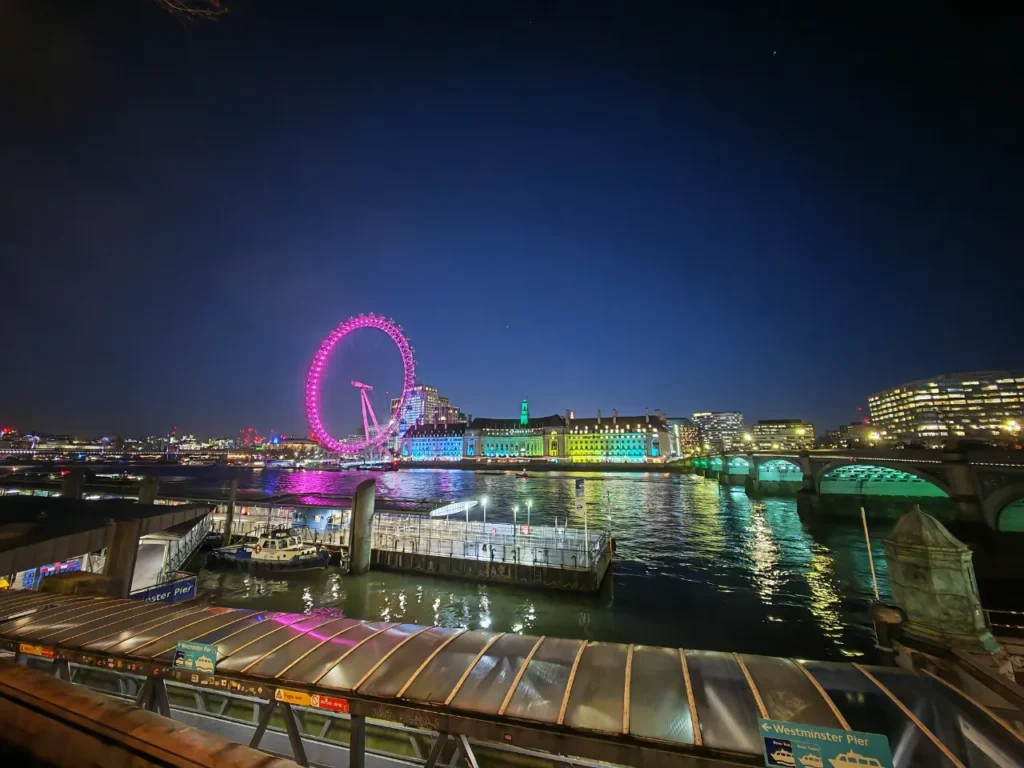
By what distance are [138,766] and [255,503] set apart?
50958 millimetres

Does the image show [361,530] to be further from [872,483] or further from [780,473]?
[780,473]

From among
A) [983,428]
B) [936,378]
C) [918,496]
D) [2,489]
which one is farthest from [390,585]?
[936,378]

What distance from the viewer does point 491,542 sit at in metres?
32.9

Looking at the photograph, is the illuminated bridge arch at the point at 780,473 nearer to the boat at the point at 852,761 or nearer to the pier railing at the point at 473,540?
the pier railing at the point at 473,540

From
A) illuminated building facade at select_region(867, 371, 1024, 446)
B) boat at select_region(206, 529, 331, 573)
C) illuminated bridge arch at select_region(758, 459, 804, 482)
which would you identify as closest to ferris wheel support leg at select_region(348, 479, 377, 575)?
boat at select_region(206, 529, 331, 573)

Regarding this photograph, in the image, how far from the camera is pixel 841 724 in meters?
4.75

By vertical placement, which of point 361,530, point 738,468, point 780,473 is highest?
point 738,468

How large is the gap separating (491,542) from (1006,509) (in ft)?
178

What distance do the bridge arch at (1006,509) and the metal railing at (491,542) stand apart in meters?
43.3

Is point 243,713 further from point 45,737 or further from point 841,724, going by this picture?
point 841,724

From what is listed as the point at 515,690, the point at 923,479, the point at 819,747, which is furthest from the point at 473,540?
the point at 923,479

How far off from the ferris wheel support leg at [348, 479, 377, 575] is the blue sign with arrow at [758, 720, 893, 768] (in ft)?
97.9

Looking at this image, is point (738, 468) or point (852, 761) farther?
point (738, 468)

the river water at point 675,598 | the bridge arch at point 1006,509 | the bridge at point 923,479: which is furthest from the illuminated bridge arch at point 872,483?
the river water at point 675,598
